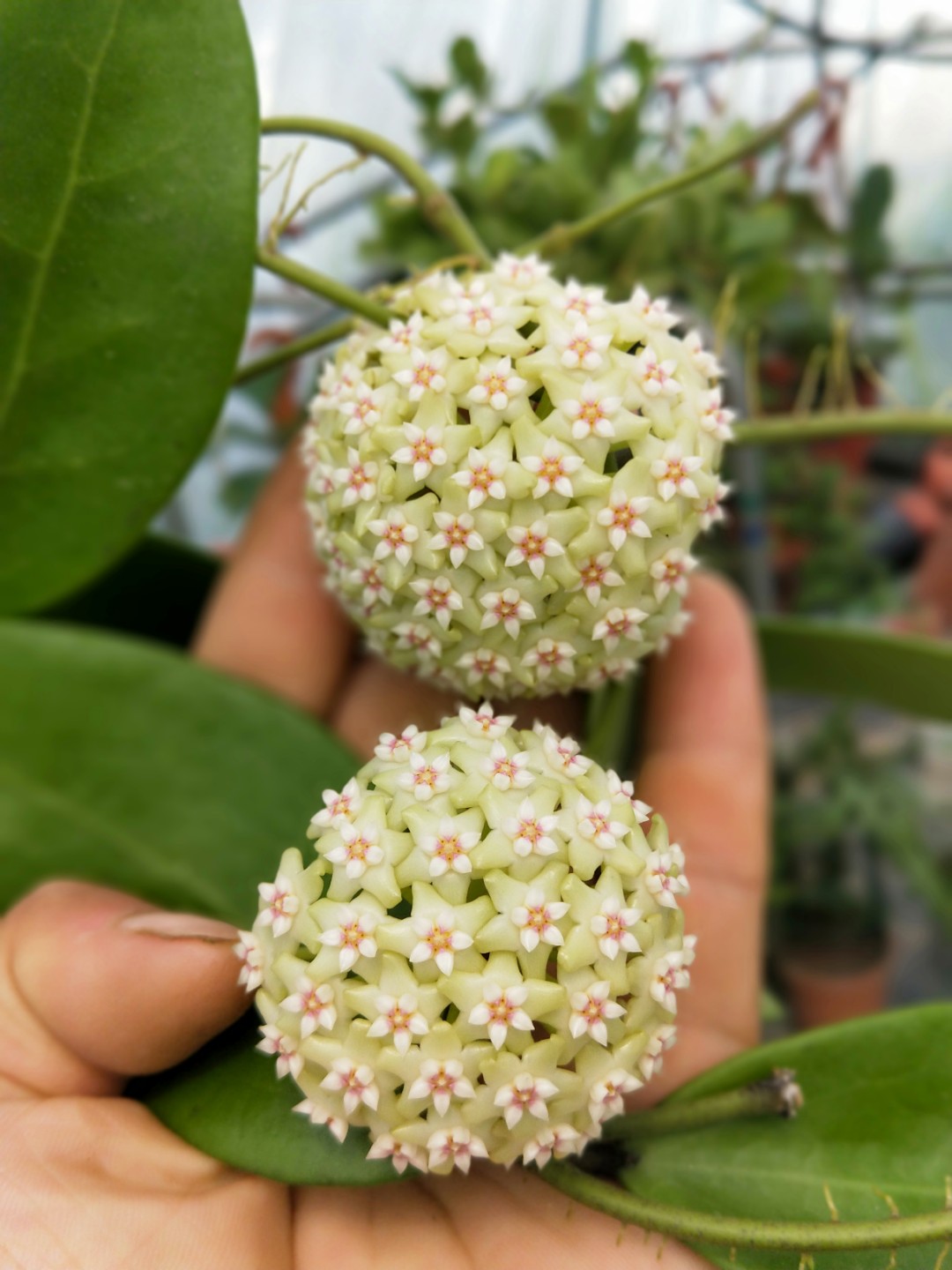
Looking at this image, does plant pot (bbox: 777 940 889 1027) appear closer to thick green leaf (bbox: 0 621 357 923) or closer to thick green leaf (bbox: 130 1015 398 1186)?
thick green leaf (bbox: 0 621 357 923)

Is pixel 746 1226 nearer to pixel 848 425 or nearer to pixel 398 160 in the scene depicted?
pixel 848 425

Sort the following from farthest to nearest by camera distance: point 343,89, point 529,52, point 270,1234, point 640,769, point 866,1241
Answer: point 529,52 < point 343,89 < point 640,769 < point 270,1234 < point 866,1241

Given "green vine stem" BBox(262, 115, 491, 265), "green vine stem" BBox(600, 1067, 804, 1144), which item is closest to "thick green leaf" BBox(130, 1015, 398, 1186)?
"green vine stem" BBox(600, 1067, 804, 1144)

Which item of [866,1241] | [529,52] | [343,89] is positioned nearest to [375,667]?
[866,1241]

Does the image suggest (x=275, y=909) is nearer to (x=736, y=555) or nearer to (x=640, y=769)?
(x=640, y=769)

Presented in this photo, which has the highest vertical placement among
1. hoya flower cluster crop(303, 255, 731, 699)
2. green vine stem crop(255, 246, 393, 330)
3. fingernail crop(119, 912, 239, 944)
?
green vine stem crop(255, 246, 393, 330)
